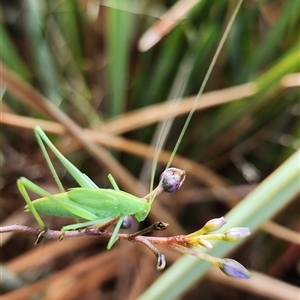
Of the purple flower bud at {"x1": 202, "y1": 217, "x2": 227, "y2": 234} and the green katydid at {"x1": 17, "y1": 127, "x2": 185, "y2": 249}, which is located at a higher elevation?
the purple flower bud at {"x1": 202, "y1": 217, "x2": 227, "y2": 234}

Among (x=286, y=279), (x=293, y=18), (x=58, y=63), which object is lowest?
(x=286, y=279)

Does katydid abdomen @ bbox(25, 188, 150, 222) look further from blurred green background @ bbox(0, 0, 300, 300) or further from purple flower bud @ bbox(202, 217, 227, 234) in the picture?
blurred green background @ bbox(0, 0, 300, 300)

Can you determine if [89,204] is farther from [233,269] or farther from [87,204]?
[233,269]

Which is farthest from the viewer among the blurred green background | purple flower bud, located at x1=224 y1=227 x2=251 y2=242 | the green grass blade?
the blurred green background

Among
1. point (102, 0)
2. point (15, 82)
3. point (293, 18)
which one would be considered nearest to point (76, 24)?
point (102, 0)

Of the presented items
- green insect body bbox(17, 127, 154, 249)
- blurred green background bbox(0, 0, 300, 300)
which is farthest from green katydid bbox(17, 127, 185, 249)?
blurred green background bbox(0, 0, 300, 300)

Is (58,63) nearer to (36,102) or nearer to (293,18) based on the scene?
(36,102)
